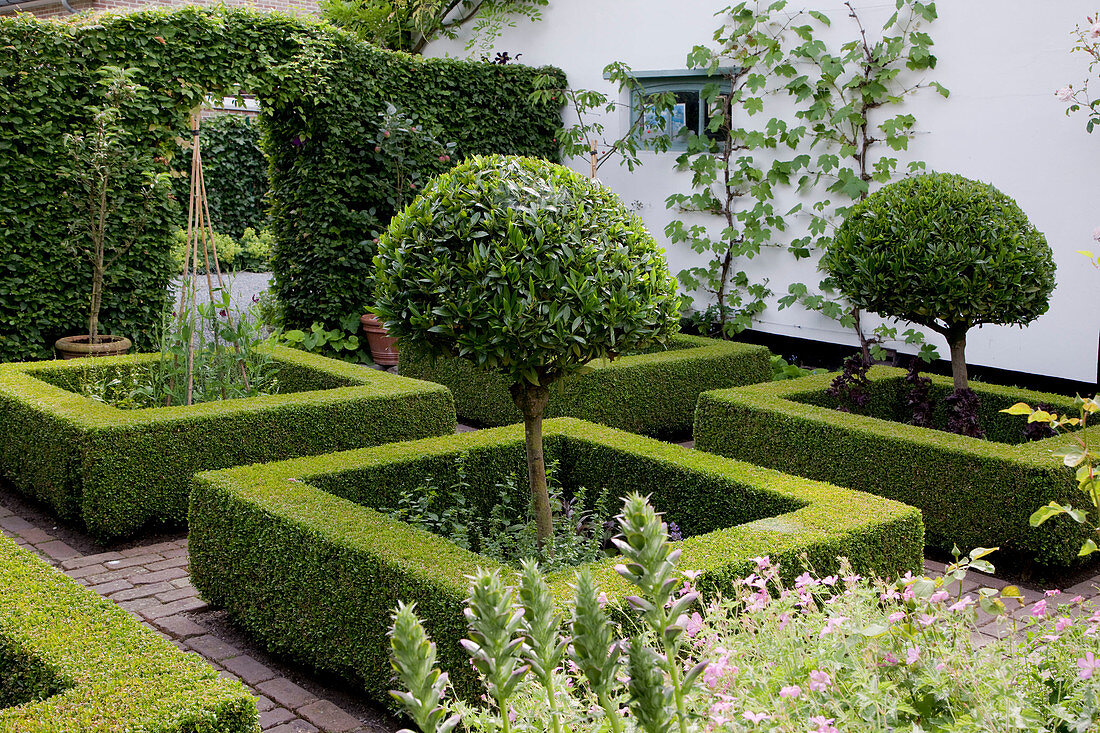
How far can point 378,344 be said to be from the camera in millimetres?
10070

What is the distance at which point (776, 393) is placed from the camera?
644 centimetres

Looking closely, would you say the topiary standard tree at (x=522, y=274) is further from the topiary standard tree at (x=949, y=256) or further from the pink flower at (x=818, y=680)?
the topiary standard tree at (x=949, y=256)

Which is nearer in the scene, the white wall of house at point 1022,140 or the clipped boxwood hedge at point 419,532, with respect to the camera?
the clipped boxwood hedge at point 419,532

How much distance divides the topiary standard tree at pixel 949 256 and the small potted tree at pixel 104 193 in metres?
5.98

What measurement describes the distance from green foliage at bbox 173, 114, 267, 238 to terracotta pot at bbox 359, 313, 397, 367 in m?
7.73

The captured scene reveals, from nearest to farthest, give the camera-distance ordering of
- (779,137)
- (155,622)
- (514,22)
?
(155,622) → (779,137) → (514,22)

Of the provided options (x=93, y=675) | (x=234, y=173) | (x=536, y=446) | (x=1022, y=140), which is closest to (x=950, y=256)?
(x=1022, y=140)

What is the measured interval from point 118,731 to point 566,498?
9.84 ft

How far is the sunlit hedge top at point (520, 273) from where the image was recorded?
147 inches

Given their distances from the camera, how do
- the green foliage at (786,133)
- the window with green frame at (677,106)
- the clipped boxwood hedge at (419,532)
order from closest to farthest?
the clipped boxwood hedge at (419,532), the green foliage at (786,133), the window with green frame at (677,106)

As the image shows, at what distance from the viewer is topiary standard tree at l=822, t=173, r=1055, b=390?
5625 millimetres

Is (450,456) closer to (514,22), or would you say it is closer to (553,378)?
(553,378)

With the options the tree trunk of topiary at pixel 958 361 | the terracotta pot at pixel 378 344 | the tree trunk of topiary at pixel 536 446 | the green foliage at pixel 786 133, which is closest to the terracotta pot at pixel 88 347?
the terracotta pot at pixel 378 344

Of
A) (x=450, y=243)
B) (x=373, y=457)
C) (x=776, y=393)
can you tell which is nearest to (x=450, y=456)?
(x=373, y=457)
